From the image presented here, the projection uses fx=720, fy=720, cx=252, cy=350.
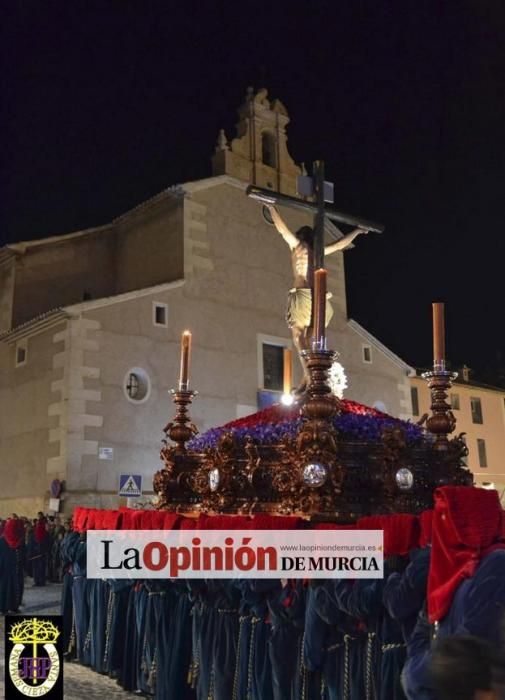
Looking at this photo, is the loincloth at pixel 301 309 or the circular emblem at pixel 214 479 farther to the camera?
the loincloth at pixel 301 309

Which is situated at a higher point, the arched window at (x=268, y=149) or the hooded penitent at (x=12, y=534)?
the arched window at (x=268, y=149)

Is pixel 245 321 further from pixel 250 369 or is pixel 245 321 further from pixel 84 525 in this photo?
pixel 84 525

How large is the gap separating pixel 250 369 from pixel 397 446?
47.5ft

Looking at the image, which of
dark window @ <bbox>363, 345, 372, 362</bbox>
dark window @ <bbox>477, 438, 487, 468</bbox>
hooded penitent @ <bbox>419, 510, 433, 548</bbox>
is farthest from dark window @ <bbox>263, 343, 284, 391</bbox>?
hooded penitent @ <bbox>419, 510, 433, 548</bbox>

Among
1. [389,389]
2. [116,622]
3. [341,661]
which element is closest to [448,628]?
[341,661]

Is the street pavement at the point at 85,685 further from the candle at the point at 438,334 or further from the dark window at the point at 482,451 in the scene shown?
the dark window at the point at 482,451

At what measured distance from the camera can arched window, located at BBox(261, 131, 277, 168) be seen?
24.4 meters

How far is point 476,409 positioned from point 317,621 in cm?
3017

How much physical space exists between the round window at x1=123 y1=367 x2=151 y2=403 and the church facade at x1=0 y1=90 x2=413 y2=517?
3 centimetres

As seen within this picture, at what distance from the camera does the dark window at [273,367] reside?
21.8 metres

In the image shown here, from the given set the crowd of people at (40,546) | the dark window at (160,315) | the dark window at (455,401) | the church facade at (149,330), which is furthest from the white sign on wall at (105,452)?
the dark window at (455,401)

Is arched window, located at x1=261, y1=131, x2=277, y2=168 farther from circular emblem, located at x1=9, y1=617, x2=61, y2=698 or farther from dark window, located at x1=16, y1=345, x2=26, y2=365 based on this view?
circular emblem, located at x1=9, y1=617, x2=61, y2=698

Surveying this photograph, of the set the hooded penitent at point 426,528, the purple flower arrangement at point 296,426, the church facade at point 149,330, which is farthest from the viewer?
the church facade at point 149,330

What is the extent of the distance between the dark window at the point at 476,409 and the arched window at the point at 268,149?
50.0 feet
